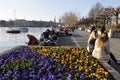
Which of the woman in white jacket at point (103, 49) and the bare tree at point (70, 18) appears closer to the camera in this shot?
the woman in white jacket at point (103, 49)

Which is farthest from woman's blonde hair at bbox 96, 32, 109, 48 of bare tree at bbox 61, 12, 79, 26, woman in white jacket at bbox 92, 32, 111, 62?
bare tree at bbox 61, 12, 79, 26

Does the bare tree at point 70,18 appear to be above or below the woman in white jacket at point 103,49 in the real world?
below

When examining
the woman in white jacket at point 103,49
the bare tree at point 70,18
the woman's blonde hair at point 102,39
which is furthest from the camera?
the bare tree at point 70,18

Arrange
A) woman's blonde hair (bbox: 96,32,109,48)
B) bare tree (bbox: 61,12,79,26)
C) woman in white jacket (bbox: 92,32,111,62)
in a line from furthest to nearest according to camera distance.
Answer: bare tree (bbox: 61,12,79,26) < woman in white jacket (bbox: 92,32,111,62) < woman's blonde hair (bbox: 96,32,109,48)

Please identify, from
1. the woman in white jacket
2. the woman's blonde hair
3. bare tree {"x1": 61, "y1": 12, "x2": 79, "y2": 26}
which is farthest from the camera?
bare tree {"x1": 61, "y1": 12, "x2": 79, "y2": 26}

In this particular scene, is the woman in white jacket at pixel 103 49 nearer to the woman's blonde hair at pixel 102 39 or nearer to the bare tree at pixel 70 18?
the woman's blonde hair at pixel 102 39

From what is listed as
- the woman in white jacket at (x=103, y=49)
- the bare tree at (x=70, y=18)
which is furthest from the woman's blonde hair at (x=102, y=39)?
the bare tree at (x=70, y=18)

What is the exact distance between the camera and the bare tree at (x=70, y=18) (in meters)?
148

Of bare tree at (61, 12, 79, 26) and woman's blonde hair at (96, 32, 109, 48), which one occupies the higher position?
woman's blonde hair at (96, 32, 109, 48)

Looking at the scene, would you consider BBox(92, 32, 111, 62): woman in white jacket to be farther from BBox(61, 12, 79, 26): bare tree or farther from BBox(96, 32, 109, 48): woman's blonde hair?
BBox(61, 12, 79, 26): bare tree

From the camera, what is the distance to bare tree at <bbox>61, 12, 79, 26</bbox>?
14762 centimetres

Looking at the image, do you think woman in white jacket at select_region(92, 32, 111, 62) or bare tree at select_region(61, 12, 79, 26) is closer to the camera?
woman in white jacket at select_region(92, 32, 111, 62)

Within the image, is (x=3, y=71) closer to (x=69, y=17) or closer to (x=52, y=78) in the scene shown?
(x=52, y=78)

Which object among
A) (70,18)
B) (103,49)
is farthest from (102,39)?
(70,18)
